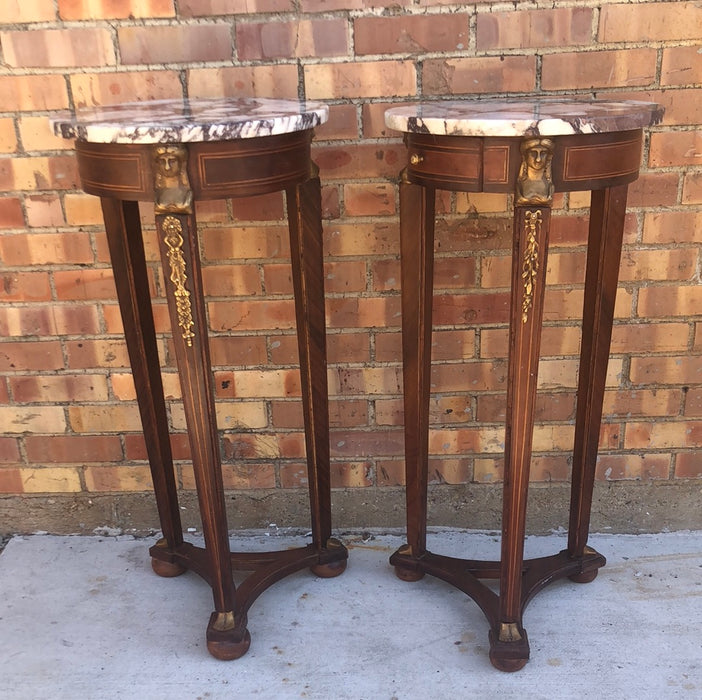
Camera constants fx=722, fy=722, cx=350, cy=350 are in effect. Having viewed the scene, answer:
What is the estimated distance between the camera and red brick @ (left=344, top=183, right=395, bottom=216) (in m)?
2.06

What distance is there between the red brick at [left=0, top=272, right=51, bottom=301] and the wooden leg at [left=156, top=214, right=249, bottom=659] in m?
0.77

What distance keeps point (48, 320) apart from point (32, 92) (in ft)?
2.16

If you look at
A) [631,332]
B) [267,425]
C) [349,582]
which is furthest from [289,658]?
[631,332]

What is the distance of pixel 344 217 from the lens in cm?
209

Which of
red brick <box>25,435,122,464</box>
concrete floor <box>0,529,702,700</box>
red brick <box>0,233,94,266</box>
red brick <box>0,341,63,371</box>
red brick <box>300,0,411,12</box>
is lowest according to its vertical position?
concrete floor <box>0,529,702,700</box>

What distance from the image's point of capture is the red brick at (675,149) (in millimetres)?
2008

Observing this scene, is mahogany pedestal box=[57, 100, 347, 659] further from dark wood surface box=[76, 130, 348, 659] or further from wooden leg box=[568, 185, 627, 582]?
wooden leg box=[568, 185, 627, 582]


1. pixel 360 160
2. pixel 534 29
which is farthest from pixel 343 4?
pixel 534 29

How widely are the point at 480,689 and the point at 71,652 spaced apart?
1061mm

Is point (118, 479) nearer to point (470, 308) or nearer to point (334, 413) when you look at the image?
point (334, 413)

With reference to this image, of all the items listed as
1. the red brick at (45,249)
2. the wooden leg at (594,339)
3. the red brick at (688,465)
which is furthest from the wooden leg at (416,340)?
the red brick at (45,249)

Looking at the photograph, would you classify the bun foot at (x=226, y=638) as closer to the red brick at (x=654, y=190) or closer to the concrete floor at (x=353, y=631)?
the concrete floor at (x=353, y=631)

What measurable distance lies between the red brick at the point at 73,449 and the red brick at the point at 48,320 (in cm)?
36

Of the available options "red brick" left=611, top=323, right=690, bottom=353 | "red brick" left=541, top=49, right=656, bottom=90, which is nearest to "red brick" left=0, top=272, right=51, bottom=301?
"red brick" left=541, top=49, right=656, bottom=90
